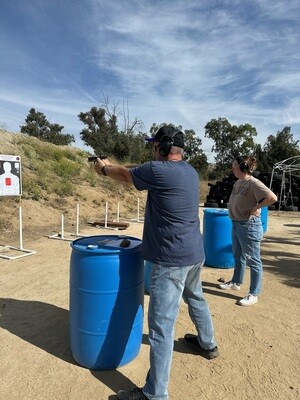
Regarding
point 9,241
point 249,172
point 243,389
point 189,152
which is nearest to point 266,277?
point 249,172

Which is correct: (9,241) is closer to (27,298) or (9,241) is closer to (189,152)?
(27,298)

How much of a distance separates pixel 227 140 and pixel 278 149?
252 inches

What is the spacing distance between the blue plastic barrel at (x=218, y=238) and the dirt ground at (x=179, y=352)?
1.60ft

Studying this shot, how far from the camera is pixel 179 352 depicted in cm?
308

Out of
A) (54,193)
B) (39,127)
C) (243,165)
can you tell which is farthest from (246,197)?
(39,127)

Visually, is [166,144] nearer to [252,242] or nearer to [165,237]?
[165,237]

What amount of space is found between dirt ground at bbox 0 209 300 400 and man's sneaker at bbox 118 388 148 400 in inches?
6.2

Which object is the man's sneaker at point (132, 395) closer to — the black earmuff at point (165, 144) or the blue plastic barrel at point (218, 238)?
the black earmuff at point (165, 144)

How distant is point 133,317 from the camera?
279 centimetres

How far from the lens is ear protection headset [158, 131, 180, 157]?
2.39m

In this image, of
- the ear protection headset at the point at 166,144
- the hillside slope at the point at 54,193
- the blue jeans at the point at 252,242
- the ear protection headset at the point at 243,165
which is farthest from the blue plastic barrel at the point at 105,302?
the hillside slope at the point at 54,193

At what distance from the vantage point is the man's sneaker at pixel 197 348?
9.80ft

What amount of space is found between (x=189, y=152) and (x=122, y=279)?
36.3 metres

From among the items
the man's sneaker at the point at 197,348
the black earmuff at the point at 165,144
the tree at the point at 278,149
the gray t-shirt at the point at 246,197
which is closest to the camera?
the black earmuff at the point at 165,144
